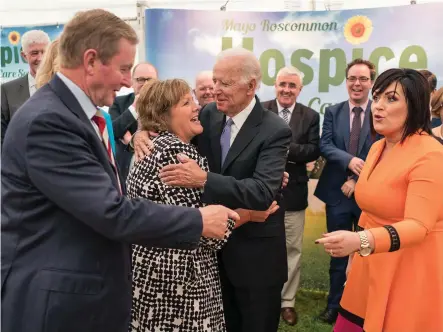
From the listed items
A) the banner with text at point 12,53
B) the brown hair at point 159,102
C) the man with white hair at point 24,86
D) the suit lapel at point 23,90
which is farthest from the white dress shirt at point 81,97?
the banner with text at point 12,53

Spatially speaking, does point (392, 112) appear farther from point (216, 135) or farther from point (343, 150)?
point (343, 150)

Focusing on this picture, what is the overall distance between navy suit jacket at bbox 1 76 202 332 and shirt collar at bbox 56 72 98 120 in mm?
19

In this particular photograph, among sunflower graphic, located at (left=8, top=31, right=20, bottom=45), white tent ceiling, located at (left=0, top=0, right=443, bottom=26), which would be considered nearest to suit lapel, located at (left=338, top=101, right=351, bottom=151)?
white tent ceiling, located at (left=0, top=0, right=443, bottom=26)

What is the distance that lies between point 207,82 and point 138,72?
0.66 metres

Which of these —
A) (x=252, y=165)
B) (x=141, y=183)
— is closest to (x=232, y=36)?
(x=252, y=165)

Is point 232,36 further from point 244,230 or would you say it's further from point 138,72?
point 244,230

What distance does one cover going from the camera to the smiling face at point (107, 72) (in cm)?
158

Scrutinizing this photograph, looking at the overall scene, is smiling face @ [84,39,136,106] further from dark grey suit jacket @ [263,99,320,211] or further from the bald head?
the bald head

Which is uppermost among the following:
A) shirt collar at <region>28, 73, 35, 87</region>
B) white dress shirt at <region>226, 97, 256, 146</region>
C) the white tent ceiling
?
the white tent ceiling

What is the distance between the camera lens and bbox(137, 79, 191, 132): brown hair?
7.83 ft

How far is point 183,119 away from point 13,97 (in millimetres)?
1574

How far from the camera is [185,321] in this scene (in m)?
2.35

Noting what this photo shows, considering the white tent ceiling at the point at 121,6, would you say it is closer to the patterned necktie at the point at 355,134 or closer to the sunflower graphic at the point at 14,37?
the sunflower graphic at the point at 14,37

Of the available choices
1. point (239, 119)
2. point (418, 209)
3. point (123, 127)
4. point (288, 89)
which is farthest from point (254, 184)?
point (288, 89)
